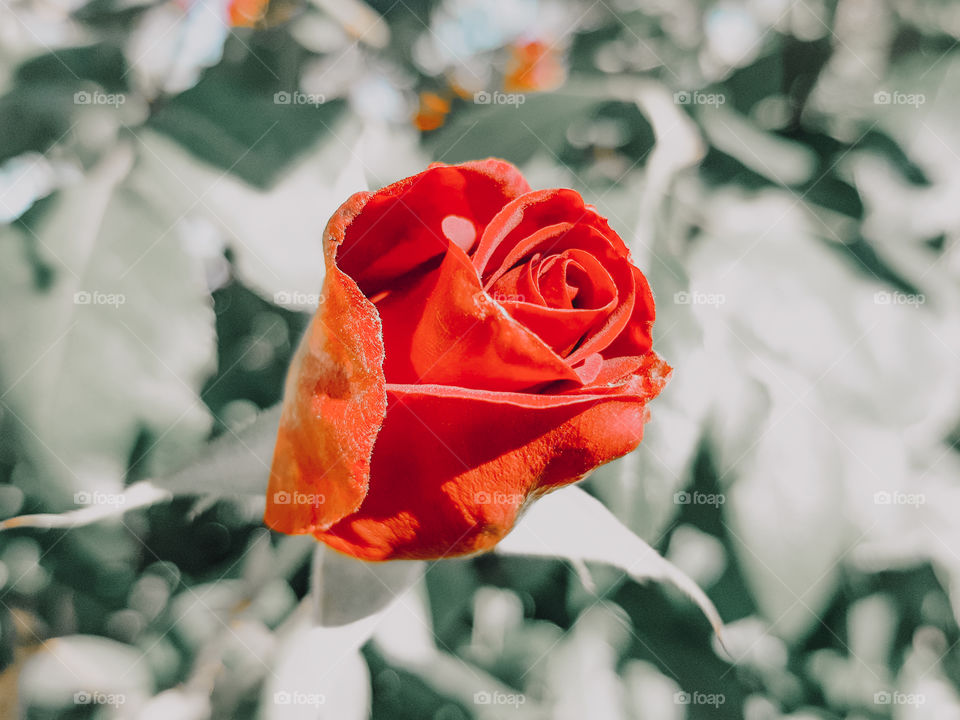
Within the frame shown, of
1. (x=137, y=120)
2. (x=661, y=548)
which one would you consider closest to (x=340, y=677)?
(x=661, y=548)

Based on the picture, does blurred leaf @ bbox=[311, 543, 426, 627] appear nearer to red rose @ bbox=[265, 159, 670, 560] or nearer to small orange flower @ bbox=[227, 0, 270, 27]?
red rose @ bbox=[265, 159, 670, 560]

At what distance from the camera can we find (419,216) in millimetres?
235

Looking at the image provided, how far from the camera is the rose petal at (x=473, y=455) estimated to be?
20cm

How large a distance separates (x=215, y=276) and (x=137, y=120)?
0.28ft

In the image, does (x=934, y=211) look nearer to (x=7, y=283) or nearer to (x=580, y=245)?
(x=580, y=245)

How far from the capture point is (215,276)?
1.06 feet

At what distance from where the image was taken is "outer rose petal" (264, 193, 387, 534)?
0.64 ft

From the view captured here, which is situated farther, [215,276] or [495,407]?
[215,276]

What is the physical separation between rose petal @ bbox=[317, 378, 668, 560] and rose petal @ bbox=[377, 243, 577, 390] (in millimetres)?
11

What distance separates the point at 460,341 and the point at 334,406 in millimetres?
44

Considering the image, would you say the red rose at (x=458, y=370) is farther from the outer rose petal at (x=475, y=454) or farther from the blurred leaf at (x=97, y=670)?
the blurred leaf at (x=97, y=670)

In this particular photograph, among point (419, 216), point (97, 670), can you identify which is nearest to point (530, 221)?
point (419, 216)

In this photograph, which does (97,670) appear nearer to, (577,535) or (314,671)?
(314,671)

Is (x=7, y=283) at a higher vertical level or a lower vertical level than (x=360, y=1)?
lower
